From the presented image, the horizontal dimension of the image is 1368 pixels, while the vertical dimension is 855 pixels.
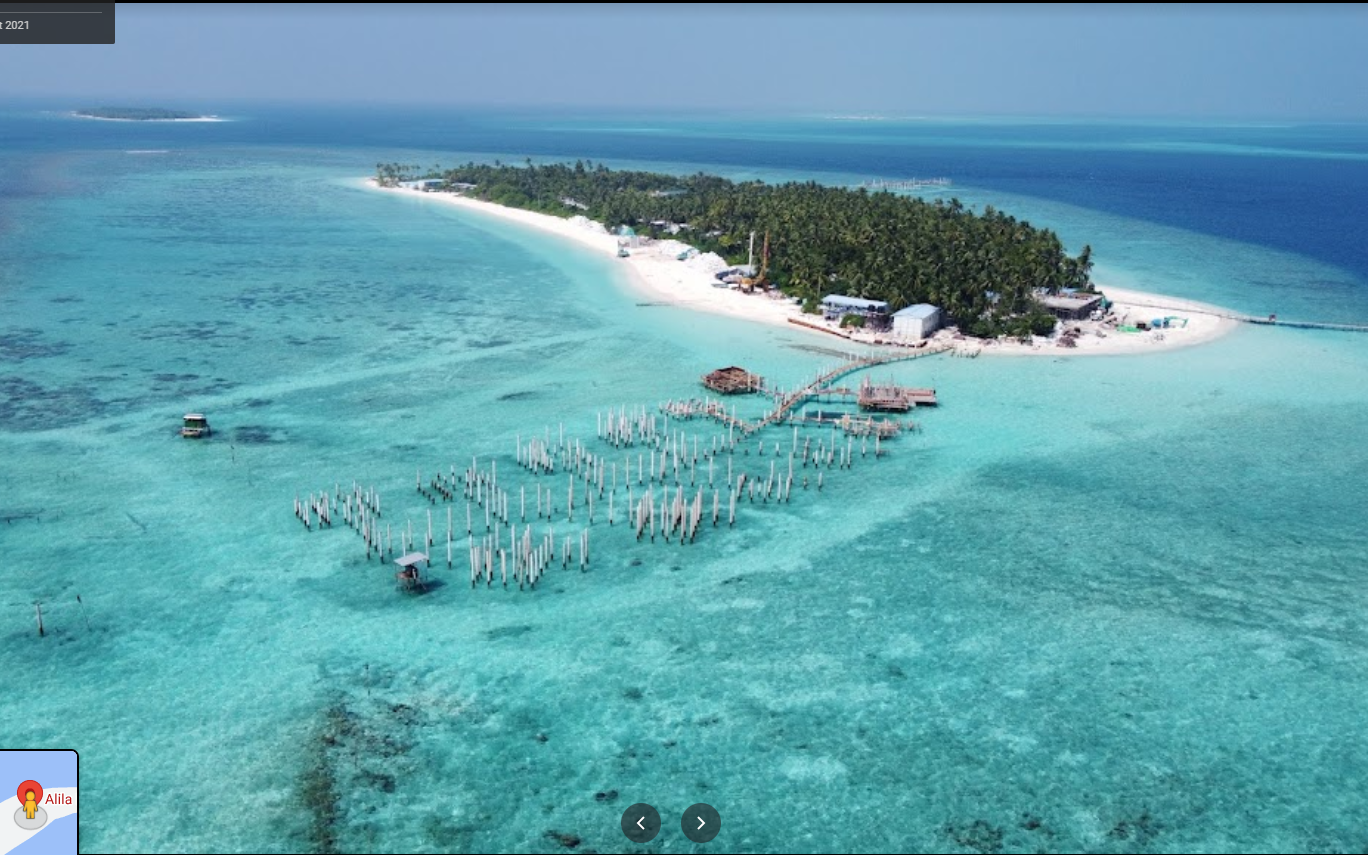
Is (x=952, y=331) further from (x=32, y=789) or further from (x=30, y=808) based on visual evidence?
(x=30, y=808)

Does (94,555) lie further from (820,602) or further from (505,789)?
(820,602)

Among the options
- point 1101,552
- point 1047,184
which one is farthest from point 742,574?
point 1047,184

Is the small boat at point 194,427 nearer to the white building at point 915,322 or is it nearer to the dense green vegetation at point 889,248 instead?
the white building at point 915,322

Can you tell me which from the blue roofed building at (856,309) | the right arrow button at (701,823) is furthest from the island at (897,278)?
the right arrow button at (701,823)

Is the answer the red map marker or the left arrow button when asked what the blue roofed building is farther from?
the red map marker

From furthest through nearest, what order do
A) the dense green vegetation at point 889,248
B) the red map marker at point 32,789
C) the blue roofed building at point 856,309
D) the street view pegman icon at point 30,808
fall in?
the dense green vegetation at point 889,248, the blue roofed building at point 856,309, the red map marker at point 32,789, the street view pegman icon at point 30,808
